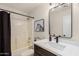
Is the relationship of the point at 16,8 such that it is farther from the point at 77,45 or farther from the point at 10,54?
the point at 77,45

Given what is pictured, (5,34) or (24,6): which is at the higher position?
(24,6)

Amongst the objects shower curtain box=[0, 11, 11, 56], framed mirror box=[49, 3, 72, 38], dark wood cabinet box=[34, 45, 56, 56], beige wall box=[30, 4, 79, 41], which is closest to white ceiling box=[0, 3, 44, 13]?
beige wall box=[30, 4, 79, 41]

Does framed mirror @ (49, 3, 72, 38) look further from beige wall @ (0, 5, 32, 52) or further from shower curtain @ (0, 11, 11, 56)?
shower curtain @ (0, 11, 11, 56)

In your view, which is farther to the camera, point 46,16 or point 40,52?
point 46,16

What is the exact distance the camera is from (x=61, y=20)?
1.57m

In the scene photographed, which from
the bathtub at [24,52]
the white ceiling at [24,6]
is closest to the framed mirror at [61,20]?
the white ceiling at [24,6]

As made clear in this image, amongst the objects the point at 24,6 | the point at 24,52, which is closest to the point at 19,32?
the point at 24,52

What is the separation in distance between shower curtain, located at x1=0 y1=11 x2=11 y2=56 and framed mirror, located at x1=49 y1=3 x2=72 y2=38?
73cm

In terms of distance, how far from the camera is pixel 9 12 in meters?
1.49

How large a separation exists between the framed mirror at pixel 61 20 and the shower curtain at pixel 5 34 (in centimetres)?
73

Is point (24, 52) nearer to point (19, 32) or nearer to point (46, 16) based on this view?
point (19, 32)

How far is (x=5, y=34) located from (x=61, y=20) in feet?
3.15

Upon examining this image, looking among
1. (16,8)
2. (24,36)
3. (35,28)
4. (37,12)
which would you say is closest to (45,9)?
(37,12)

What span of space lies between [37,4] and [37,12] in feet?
0.72
